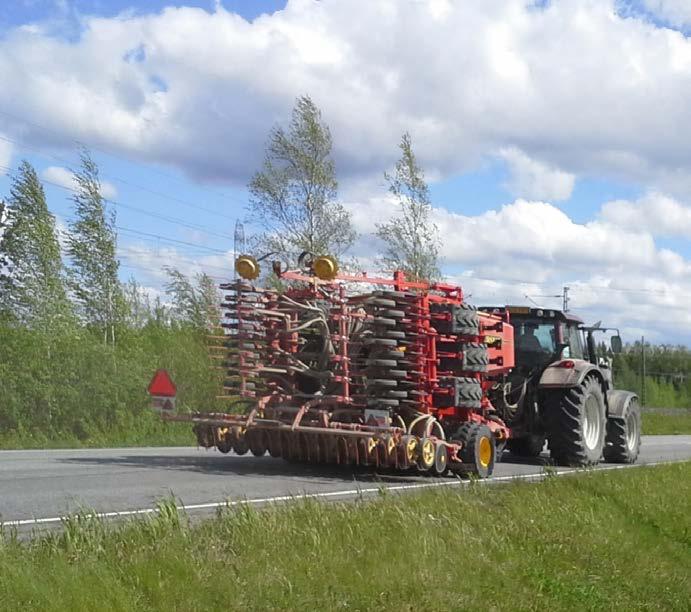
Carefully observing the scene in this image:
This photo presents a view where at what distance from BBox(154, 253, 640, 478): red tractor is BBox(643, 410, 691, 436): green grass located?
2512cm

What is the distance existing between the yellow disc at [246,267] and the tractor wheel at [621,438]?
7513 millimetres

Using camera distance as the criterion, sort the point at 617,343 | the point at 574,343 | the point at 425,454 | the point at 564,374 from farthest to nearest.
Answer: the point at 574,343 < the point at 617,343 < the point at 564,374 < the point at 425,454

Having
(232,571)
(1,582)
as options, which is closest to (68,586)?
(1,582)

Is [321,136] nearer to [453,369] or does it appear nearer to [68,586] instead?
[453,369]

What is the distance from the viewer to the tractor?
16.4 m

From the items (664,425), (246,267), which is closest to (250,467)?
(246,267)

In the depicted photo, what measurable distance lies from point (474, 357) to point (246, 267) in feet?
Answer: 10.7

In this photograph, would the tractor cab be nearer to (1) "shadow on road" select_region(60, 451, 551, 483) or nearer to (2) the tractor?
(2) the tractor

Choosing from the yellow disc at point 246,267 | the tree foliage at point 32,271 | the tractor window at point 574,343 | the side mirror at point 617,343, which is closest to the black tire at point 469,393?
the yellow disc at point 246,267

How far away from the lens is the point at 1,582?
19.6 ft

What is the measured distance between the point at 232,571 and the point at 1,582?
1435mm

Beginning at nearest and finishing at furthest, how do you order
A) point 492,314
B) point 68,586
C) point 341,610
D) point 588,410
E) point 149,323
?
1. point 68,586
2. point 341,610
3. point 492,314
4. point 588,410
5. point 149,323

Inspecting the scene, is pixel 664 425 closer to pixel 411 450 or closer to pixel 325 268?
pixel 411 450

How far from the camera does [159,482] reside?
41.1 ft
